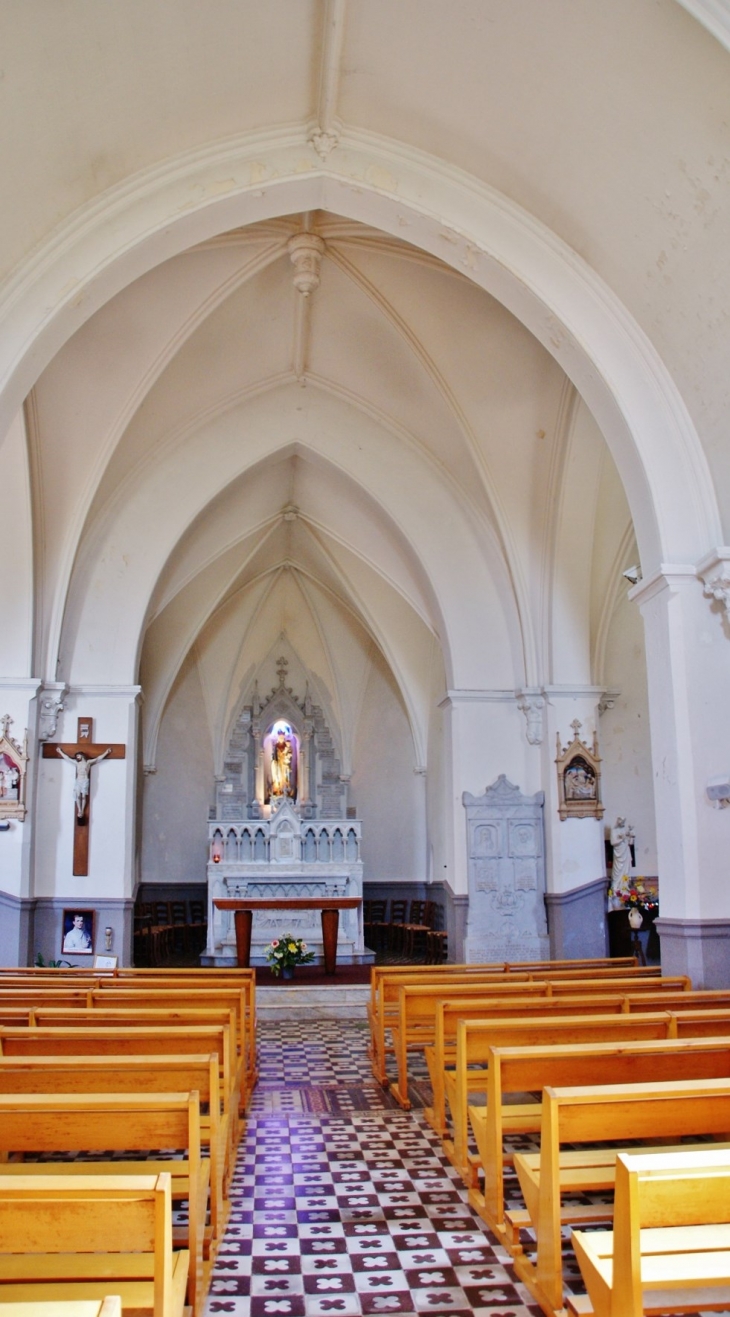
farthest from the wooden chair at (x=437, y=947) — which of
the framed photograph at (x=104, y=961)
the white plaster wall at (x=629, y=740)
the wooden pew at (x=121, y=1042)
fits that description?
the wooden pew at (x=121, y=1042)

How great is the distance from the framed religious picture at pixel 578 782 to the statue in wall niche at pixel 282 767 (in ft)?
25.7

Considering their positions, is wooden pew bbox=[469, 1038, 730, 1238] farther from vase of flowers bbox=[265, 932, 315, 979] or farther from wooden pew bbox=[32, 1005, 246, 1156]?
vase of flowers bbox=[265, 932, 315, 979]

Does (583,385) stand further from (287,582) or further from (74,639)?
(287,582)

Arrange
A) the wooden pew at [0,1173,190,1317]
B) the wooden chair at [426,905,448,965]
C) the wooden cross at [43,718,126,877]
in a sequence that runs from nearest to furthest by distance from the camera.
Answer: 1. the wooden pew at [0,1173,190,1317]
2. the wooden cross at [43,718,126,877]
3. the wooden chair at [426,905,448,965]

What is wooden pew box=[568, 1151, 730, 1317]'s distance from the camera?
2414 mm

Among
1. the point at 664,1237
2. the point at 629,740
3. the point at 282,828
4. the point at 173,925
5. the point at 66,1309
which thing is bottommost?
the point at 664,1237

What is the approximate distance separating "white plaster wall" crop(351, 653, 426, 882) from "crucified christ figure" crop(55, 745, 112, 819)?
7897mm

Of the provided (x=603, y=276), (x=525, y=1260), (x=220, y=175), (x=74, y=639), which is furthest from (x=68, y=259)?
(x=525, y=1260)

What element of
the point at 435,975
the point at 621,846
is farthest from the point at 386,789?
the point at 435,975

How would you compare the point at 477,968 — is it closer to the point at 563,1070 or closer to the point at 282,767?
the point at 563,1070

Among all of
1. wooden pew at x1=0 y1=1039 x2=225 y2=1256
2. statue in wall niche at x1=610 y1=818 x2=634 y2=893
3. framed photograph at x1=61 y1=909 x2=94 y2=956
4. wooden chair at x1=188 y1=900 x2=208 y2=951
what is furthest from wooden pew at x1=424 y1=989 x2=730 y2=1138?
wooden chair at x1=188 y1=900 x2=208 y2=951

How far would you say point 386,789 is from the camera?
754 inches

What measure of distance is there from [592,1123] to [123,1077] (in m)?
1.89

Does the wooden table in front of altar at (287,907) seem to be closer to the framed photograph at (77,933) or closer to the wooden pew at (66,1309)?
the framed photograph at (77,933)
